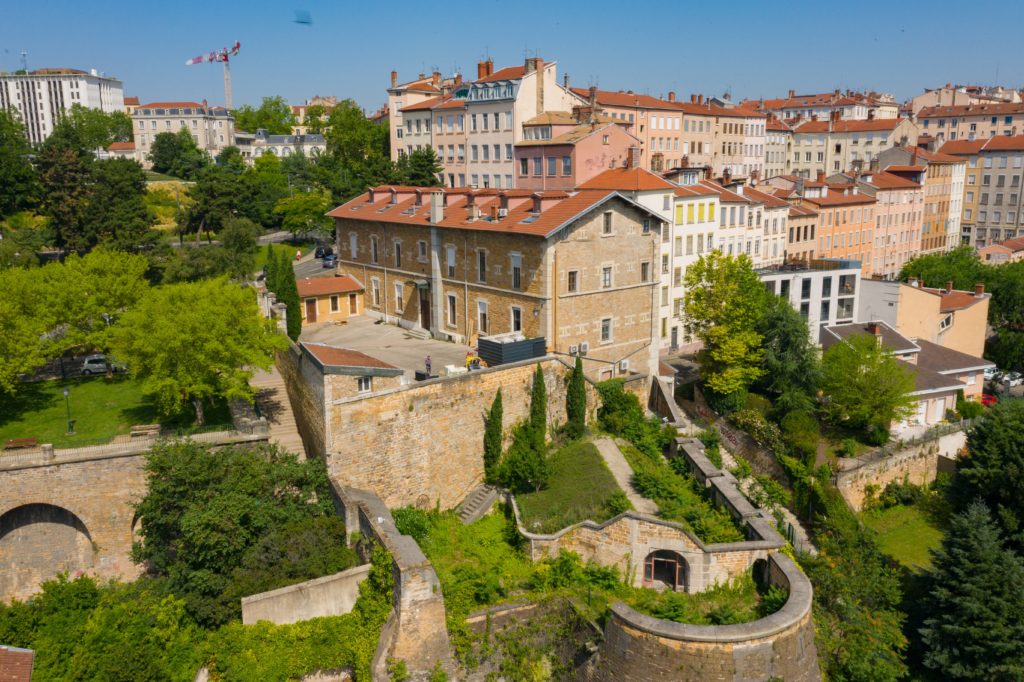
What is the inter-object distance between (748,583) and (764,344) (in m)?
16.6

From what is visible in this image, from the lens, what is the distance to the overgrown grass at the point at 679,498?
74.7ft

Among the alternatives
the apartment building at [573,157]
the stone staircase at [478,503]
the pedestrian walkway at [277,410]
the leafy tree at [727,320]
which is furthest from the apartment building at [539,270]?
the pedestrian walkway at [277,410]

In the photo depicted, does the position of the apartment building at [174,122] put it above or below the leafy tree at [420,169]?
above

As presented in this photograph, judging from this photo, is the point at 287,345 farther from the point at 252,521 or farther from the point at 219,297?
the point at 252,521

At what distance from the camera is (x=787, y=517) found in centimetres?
3095

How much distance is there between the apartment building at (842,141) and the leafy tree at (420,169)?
44673 mm

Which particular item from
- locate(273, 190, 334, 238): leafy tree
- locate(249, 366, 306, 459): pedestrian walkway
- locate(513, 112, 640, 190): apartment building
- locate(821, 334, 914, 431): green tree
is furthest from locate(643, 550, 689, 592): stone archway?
locate(273, 190, 334, 238): leafy tree

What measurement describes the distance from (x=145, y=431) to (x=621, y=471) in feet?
48.5

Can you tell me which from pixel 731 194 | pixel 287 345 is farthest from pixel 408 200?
pixel 731 194

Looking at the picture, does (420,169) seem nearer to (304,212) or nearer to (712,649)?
(304,212)

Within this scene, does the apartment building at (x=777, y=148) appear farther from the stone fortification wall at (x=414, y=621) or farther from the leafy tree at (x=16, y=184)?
the stone fortification wall at (x=414, y=621)

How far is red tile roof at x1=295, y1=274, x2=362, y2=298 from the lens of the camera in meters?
40.2

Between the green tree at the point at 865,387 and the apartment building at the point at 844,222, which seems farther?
the apartment building at the point at 844,222

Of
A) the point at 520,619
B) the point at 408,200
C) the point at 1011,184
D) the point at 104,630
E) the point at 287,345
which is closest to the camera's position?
the point at 104,630
